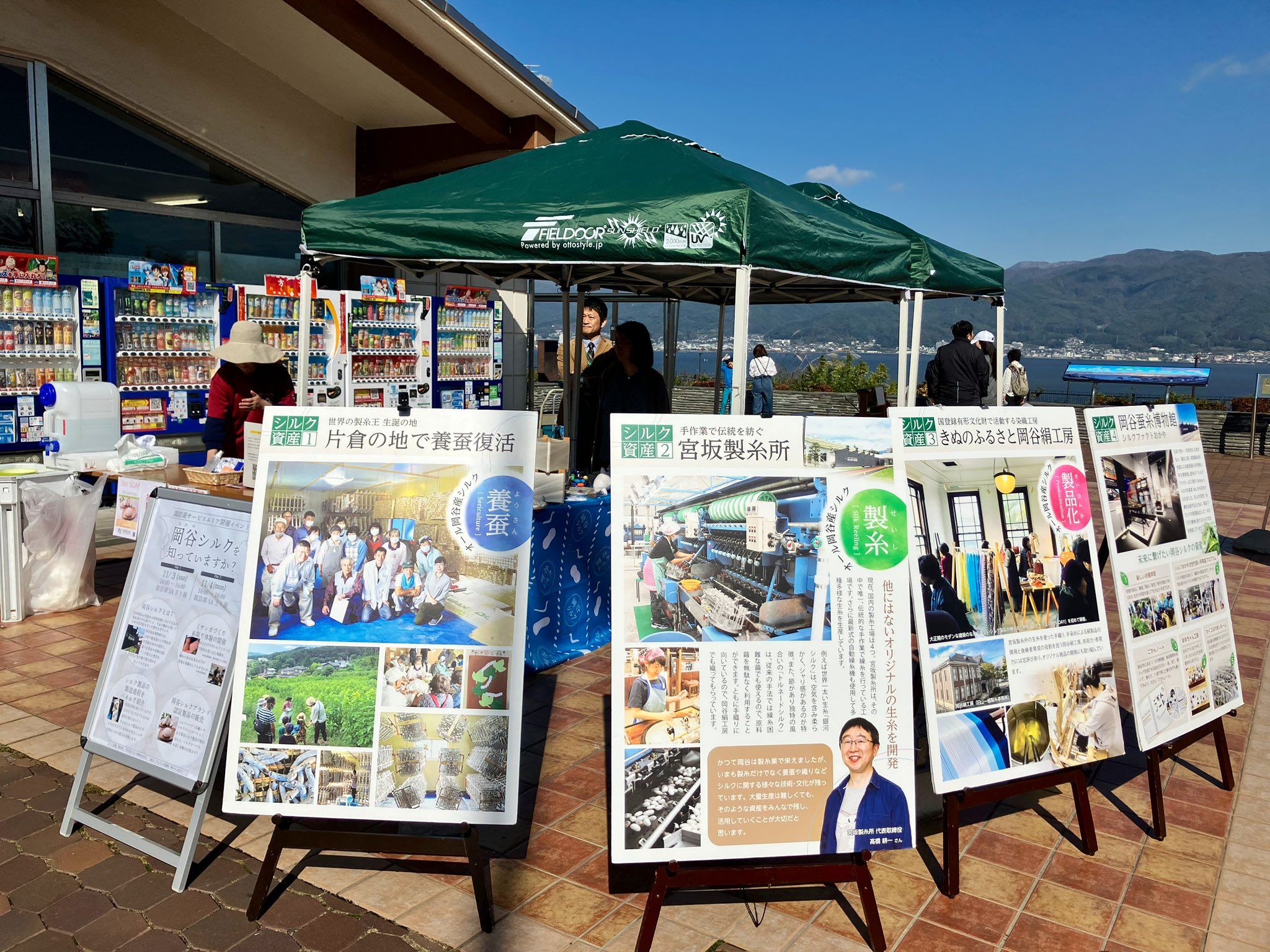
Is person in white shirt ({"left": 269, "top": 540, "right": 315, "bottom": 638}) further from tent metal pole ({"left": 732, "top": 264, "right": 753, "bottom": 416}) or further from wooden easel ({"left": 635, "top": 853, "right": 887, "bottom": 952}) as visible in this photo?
tent metal pole ({"left": 732, "top": 264, "right": 753, "bottom": 416})

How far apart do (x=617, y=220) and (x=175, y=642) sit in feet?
8.99

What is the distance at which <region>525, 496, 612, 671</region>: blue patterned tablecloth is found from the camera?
485cm

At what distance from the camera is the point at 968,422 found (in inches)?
125

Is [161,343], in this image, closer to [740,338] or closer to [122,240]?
[122,240]

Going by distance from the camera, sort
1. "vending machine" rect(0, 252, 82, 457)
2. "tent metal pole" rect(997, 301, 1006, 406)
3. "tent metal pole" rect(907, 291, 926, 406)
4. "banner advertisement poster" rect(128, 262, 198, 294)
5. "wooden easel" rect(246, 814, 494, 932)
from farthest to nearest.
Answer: "banner advertisement poster" rect(128, 262, 198, 294), "tent metal pole" rect(997, 301, 1006, 406), "vending machine" rect(0, 252, 82, 457), "tent metal pole" rect(907, 291, 926, 406), "wooden easel" rect(246, 814, 494, 932)

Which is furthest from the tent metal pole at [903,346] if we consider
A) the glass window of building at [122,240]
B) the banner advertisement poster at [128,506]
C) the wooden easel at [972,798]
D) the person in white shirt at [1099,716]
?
the glass window of building at [122,240]

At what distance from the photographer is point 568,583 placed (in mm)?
5121

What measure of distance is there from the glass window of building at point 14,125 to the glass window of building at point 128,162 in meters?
0.27

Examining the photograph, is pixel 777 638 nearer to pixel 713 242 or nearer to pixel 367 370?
pixel 713 242

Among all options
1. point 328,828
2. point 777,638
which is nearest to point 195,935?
point 328,828

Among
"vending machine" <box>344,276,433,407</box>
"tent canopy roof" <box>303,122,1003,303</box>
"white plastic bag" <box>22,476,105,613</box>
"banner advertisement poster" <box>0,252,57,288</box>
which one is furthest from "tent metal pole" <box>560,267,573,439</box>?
"banner advertisement poster" <box>0,252,57,288</box>

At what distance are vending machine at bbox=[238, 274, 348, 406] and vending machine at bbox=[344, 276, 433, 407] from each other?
174mm

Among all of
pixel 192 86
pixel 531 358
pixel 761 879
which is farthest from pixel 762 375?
pixel 761 879

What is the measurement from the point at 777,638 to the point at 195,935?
198 centimetres
